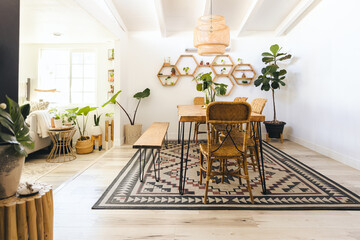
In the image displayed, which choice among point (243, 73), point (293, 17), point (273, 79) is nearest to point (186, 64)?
point (243, 73)

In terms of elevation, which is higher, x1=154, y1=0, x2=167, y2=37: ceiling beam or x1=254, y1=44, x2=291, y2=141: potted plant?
x1=154, y1=0, x2=167, y2=37: ceiling beam

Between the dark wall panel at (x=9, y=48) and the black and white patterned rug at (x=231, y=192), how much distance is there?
3.95 ft

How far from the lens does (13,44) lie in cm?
149

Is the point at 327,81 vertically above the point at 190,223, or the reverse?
the point at 327,81

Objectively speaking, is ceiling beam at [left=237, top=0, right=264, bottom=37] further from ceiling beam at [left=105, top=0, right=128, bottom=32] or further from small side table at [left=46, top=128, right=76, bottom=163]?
small side table at [left=46, top=128, right=76, bottom=163]

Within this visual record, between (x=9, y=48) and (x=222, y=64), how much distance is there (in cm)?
427

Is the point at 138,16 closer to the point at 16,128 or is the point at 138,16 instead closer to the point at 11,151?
the point at 16,128

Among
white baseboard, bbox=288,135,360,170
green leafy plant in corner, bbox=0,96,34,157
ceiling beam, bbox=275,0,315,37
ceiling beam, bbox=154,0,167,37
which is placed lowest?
white baseboard, bbox=288,135,360,170

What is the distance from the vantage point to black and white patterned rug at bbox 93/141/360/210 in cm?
188

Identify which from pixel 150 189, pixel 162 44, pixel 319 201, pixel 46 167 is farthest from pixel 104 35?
pixel 319 201

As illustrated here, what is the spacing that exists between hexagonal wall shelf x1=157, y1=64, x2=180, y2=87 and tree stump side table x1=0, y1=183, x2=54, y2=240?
158 inches

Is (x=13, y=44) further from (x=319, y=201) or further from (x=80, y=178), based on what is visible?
(x=319, y=201)

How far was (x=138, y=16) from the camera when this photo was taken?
168 inches

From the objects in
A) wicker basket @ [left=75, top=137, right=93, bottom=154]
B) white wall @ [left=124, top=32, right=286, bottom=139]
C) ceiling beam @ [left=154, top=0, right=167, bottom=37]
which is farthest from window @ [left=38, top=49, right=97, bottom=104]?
ceiling beam @ [left=154, top=0, right=167, bottom=37]
